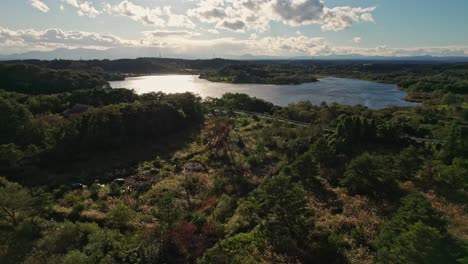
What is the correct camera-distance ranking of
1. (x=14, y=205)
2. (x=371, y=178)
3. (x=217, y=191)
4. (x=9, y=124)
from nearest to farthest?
(x=14, y=205) < (x=371, y=178) < (x=217, y=191) < (x=9, y=124)

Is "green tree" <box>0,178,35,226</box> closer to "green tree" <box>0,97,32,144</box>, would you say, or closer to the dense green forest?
the dense green forest

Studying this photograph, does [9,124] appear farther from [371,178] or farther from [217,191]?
[371,178]

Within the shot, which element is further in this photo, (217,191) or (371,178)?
(217,191)

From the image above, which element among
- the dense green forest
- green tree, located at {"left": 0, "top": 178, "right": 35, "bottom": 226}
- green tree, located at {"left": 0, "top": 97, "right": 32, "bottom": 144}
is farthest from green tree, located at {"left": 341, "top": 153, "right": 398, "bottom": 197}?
green tree, located at {"left": 0, "top": 97, "right": 32, "bottom": 144}

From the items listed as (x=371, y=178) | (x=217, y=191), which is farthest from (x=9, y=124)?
(x=371, y=178)

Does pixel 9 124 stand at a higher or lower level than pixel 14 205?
higher

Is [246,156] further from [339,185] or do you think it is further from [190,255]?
[190,255]

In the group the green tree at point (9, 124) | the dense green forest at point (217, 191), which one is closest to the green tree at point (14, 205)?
the dense green forest at point (217, 191)

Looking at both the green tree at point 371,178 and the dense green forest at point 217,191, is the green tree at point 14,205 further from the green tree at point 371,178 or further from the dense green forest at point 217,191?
the green tree at point 371,178

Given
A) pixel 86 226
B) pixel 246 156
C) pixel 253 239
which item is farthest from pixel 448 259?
pixel 246 156
